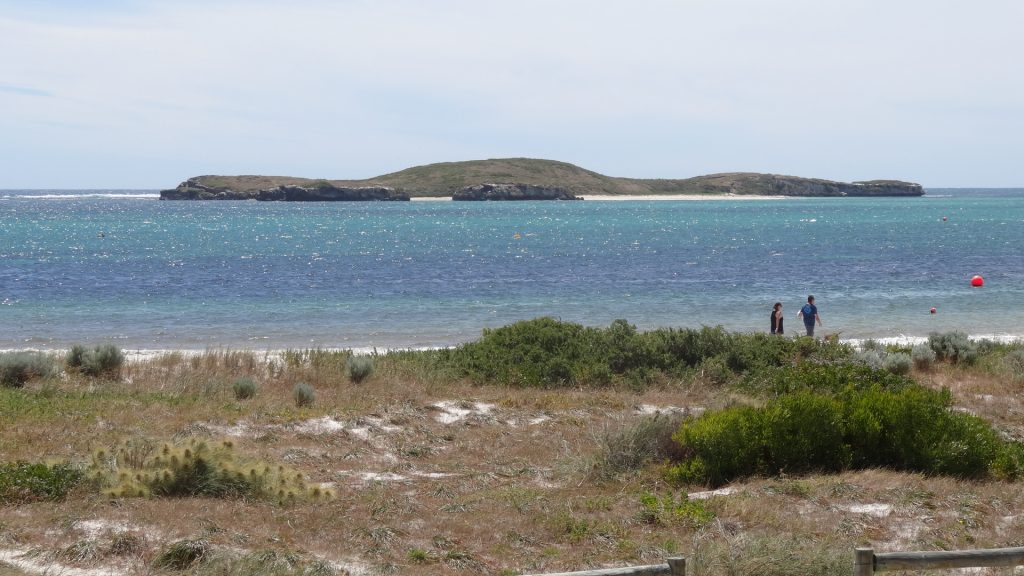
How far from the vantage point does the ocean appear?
31328 mm

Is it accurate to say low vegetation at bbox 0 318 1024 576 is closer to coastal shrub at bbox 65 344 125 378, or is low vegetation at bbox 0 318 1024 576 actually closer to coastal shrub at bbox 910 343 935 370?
coastal shrub at bbox 65 344 125 378

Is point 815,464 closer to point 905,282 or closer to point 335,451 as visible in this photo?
point 335,451

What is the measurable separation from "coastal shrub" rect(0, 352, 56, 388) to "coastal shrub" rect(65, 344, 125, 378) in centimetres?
88

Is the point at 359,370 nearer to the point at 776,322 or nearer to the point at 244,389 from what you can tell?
the point at 244,389

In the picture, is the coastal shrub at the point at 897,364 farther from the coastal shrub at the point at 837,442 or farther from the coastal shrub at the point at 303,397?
the coastal shrub at the point at 303,397

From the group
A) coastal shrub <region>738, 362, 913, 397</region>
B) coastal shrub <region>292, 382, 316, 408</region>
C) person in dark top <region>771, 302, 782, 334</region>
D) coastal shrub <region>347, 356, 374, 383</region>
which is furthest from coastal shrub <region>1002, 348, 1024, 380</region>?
coastal shrub <region>292, 382, 316, 408</region>

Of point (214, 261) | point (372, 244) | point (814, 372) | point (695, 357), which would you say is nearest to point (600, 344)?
point (695, 357)

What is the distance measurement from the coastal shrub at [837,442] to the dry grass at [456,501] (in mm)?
476

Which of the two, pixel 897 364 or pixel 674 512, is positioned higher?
pixel 674 512

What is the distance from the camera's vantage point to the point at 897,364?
1797 centimetres

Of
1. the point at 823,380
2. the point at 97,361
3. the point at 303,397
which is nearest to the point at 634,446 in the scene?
the point at 823,380

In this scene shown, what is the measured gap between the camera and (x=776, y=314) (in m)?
22.7

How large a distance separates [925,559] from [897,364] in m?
12.9

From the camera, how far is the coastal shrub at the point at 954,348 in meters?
19.8
